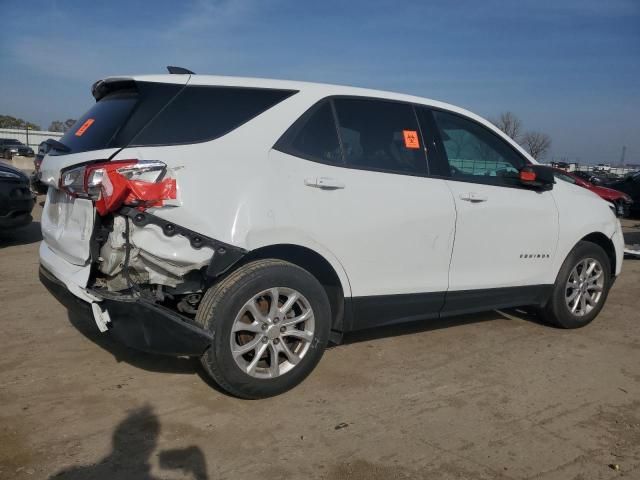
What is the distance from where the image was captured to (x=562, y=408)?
11.2 feet

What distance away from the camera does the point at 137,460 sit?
265 centimetres

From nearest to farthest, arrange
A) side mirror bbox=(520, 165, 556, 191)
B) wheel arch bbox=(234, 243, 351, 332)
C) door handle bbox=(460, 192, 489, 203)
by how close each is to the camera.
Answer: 1. wheel arch bbox=(234, 243, 351, 332)
2. door handle bbox=(460, 192, 489, 203)
3. side mirror bbox=(520, 165, 556, 191)

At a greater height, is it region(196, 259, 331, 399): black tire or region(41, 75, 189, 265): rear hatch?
region(41, 75, 189, 265): rear hatch

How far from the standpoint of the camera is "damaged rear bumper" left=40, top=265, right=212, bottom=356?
9.43 ft

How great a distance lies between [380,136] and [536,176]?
1418 millimetres

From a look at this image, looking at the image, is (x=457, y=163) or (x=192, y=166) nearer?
(x=192, y=166)

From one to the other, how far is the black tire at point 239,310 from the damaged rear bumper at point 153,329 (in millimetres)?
101

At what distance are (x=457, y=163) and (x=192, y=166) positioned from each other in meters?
2.05

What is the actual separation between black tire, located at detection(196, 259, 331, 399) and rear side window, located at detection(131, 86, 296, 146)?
792 millimetres

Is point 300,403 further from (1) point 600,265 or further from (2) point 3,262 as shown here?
(2) point 3,262

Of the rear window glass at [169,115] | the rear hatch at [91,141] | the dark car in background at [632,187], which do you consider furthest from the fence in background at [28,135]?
Result: the rear window glass at [169,115]

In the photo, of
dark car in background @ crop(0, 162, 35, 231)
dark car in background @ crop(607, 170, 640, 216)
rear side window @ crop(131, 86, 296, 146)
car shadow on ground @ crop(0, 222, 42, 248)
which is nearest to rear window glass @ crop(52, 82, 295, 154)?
rear side window @ crop(131, 86, 296, 146)

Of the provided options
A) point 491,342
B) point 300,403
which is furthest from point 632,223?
point 300,403

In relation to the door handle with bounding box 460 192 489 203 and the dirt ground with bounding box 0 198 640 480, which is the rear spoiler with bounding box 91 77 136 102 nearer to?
the dirt ground with bounding box 0 198 640 480
